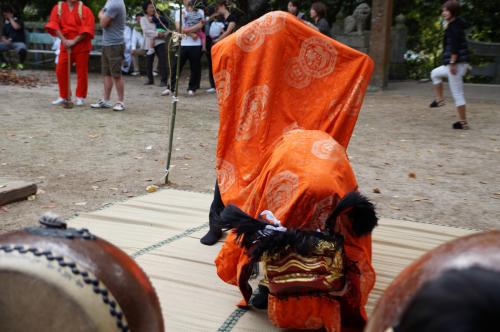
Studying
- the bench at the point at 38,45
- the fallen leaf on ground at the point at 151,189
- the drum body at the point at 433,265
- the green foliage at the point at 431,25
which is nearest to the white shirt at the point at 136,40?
the bench at the point at 38,45

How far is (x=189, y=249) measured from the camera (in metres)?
3.84

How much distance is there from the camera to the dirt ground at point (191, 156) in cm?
496

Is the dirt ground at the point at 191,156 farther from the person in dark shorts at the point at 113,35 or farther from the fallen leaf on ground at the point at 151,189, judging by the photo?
the person in dark shorts at the point at 113,35

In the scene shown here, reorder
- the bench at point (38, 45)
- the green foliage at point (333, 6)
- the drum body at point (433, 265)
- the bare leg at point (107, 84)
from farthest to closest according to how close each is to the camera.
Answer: the bench at point (38, 45)
the green foliage at point (333, 6)
the bare leg at point (107, 84)
the drum body at point (433, 265)

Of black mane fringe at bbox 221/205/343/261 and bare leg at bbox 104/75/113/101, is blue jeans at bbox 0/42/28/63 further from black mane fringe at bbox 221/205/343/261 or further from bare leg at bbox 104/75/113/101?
black mane fringe at bbox 221/205/343/261

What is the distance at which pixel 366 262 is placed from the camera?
270cm

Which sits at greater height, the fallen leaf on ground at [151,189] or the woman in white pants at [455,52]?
the woman in white pants at [455,52]

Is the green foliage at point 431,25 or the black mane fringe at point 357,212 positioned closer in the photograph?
the black mane fringe at point 357,212

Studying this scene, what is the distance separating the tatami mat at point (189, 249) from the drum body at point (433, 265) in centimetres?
176

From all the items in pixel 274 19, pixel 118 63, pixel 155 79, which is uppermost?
pixel 274 19

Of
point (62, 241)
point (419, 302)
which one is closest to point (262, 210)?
point (62, 241)

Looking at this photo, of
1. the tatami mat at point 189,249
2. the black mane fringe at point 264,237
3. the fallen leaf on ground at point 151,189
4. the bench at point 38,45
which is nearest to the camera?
the black mane fringe at point 264,237

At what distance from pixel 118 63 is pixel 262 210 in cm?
644

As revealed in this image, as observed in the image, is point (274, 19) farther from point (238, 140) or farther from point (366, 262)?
point (366, 262)
